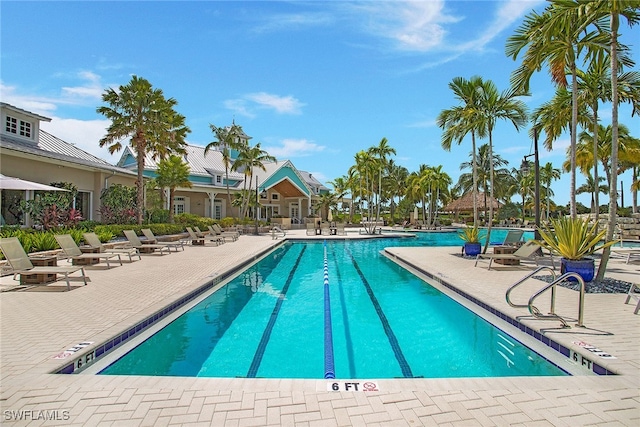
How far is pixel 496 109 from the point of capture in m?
13.3

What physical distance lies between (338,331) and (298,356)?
49.7 inches

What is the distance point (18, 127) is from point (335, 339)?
18622mm

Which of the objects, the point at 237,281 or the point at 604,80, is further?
the point at 604,80

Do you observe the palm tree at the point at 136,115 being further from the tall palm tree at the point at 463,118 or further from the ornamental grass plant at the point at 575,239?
the ornamental grass plant at the point at 575,239

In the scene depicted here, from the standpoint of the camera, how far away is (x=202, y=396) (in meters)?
3.17

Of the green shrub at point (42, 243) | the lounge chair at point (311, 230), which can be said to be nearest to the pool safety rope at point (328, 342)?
the green shrub at point (42, 243)

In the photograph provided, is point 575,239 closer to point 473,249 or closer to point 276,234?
point 473,249

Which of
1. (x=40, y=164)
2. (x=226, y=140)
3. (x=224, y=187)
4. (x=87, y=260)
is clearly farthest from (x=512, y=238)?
(x=224, y=187)

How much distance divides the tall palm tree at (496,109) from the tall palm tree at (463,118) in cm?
25

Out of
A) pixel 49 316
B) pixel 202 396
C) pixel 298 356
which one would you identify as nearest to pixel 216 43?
pixel 49 316

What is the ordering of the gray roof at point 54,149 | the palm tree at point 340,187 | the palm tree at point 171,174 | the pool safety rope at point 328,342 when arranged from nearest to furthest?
1. the pool safety rope at point 328,342
2. the gray roof at point 54,149
3. the palm tree at point 171,174
4. the palm tree at point 340,187

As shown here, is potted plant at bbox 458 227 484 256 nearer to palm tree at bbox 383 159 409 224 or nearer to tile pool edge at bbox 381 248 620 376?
tile pool edge at bbox 381 248 620 376

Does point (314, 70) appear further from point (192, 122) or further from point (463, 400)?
point (463, 400)

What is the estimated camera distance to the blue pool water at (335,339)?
15.3ft
